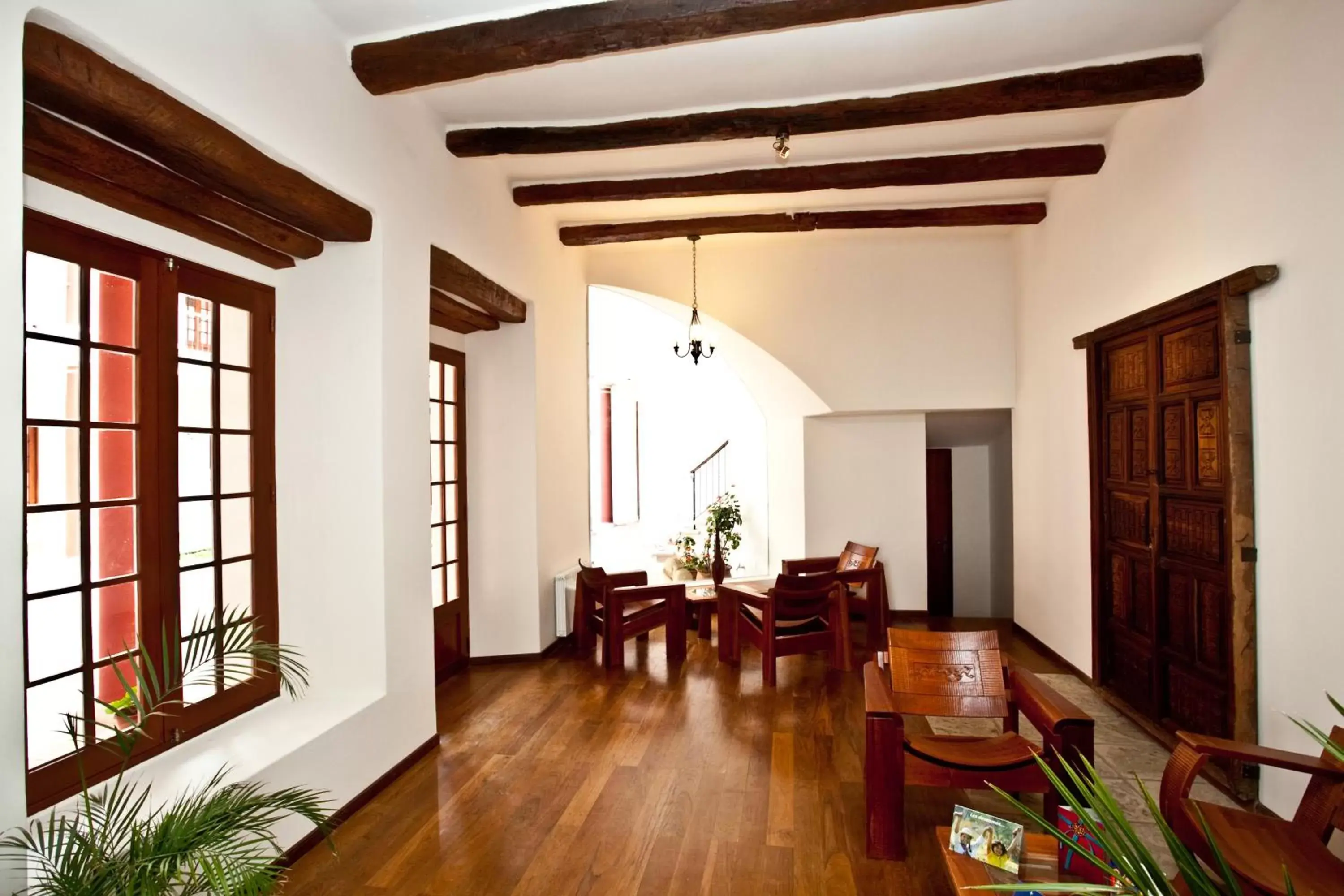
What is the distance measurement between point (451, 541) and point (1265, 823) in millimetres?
4508

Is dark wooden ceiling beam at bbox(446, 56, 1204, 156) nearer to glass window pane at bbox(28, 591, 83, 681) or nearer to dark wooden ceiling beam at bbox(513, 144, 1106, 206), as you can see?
dark wooden ceiling beam at bbox(513, 144, 1106, 206)

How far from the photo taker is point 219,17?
2.47m

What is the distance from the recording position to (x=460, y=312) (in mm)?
4828

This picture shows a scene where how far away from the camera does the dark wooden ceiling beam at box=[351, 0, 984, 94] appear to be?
2.82 metres

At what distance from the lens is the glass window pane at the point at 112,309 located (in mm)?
2543

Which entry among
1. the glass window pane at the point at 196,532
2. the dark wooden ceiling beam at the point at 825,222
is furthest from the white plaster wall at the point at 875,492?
the glass window pane at the point at 196,532

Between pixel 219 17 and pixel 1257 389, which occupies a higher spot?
pixel 219 17

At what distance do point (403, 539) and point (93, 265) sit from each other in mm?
1666

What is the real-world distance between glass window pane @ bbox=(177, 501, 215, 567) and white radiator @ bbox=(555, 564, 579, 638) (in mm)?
2955

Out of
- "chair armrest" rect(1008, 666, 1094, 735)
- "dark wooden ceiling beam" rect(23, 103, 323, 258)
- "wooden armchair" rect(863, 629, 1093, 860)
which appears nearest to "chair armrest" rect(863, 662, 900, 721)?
"wooden armchair" rect(863, 629, 1093, 860)

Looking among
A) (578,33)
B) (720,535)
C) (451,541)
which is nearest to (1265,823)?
(578,33)

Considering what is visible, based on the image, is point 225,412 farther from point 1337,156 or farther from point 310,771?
point 1337,156

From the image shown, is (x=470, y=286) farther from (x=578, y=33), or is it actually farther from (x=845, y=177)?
(x=845, y=177)

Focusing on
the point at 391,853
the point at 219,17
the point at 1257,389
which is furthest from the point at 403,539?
the point at 1257,389
